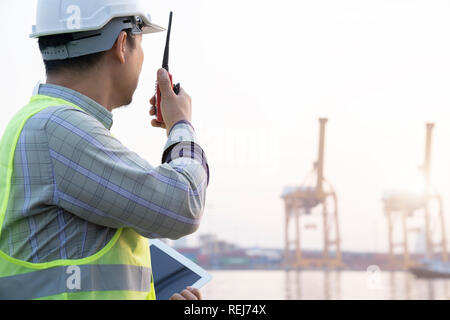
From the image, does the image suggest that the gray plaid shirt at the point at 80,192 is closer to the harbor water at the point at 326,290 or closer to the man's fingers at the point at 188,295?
the man's fingers at the point at 188,295

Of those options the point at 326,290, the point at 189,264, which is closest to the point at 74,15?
the point at 189,264

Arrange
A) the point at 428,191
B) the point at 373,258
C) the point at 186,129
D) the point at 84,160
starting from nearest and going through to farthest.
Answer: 1. the point at 84,160
2. the point at 186,129
3. the point at 428,191
4. the point at 373,258

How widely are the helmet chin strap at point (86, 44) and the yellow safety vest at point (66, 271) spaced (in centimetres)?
10

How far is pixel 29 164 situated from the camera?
87 centimetres

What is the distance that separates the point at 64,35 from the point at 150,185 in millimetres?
300

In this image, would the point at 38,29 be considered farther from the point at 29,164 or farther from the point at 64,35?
the point at 29,164

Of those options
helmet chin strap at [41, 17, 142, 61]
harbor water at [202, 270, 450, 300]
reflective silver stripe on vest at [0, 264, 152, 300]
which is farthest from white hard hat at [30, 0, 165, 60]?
harbor water at [202, 270, 450, 300]

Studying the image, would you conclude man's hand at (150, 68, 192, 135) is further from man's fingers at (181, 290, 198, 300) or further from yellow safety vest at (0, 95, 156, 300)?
man's fingers at (181, 290, 198, 300)

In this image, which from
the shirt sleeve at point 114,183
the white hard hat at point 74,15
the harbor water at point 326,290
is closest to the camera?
the shirt sleeve at point 114,183

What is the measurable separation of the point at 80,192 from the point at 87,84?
22 cm

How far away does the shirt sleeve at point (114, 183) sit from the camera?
849 millimetres

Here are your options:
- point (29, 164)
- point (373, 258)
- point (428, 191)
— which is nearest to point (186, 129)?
point (29, 164)

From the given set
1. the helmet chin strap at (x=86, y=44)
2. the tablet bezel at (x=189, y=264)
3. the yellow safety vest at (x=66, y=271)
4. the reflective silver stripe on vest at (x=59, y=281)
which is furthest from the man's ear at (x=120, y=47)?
the tablet bezel at (x=189, y=264)

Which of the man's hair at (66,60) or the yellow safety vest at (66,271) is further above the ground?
the man's hair at (66,60)
